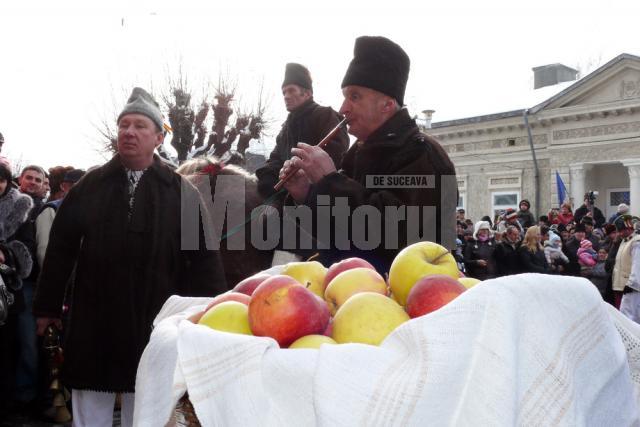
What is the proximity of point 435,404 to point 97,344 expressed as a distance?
7.81 feet

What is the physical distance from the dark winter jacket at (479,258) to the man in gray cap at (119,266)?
25.1 ft

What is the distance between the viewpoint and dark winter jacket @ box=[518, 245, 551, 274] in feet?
33.1

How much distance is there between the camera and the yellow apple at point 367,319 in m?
1.38

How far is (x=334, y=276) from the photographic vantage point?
1792mm

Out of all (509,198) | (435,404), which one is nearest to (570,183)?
(509,198)

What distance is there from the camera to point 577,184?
22.7 metres

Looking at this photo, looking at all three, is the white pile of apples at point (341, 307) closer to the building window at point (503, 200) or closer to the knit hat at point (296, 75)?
the knit hat at point (296, 75)

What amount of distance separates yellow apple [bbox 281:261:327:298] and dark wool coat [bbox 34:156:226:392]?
151 cm

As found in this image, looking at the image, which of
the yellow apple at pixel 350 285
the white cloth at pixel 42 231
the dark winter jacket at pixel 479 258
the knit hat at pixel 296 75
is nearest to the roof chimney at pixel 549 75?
the dark winter jacket at pixel 479 258

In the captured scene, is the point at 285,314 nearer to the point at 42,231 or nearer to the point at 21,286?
the point at 21,286

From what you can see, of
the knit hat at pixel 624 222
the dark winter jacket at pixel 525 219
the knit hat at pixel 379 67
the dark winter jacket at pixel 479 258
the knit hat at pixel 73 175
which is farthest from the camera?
the dark winter jacket at pixel 525 219

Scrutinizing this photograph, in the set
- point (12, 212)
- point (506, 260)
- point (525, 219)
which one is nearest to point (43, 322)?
point (12, 212)

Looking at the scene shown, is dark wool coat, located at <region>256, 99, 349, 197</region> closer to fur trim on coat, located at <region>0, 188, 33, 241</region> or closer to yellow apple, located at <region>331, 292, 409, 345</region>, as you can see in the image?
fur trim on coat, located at <region>0, 188, 33, 241</region>

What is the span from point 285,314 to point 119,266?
1.97 m
